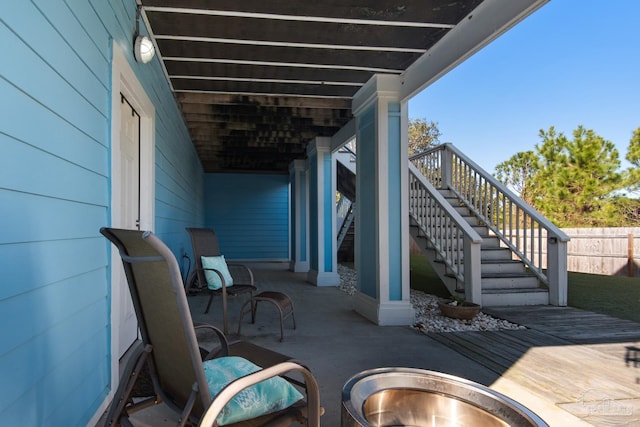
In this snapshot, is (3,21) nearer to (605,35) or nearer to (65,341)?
(65,341)

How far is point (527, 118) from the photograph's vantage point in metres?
22.8

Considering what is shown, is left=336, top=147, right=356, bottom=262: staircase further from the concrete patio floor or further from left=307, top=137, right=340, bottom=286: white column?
the concrete patio floor

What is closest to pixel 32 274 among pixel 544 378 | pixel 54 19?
pixel 54 19

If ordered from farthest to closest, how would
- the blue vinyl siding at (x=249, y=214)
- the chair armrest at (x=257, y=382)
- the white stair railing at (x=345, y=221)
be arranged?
the blue vinyl siding at (x=249, y=214) < the white stair railing at (x=345, y=221) < the chair armrest at (x=257, y=382)

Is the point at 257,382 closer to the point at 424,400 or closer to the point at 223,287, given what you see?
the point at 424,400

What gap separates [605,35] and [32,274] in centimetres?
2199

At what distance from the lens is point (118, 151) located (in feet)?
7.41

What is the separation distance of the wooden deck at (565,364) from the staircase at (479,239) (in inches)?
23.5

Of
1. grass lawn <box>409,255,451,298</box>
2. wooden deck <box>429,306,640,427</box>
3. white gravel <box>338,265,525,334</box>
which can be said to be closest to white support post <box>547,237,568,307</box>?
wooden deck <box>429,306,640,427</box>

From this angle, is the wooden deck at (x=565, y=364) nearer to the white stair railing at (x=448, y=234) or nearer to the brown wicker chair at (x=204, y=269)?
the white stair railing at (x=448, y=234)

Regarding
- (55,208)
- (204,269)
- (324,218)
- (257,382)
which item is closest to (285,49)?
(204,269)

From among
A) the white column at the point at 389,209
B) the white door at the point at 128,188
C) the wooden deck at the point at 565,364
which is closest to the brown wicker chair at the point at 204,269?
the white door at the point at 128,188

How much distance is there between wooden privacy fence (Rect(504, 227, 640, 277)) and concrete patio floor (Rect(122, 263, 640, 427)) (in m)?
5.95

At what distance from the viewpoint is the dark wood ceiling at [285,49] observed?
297 cm
